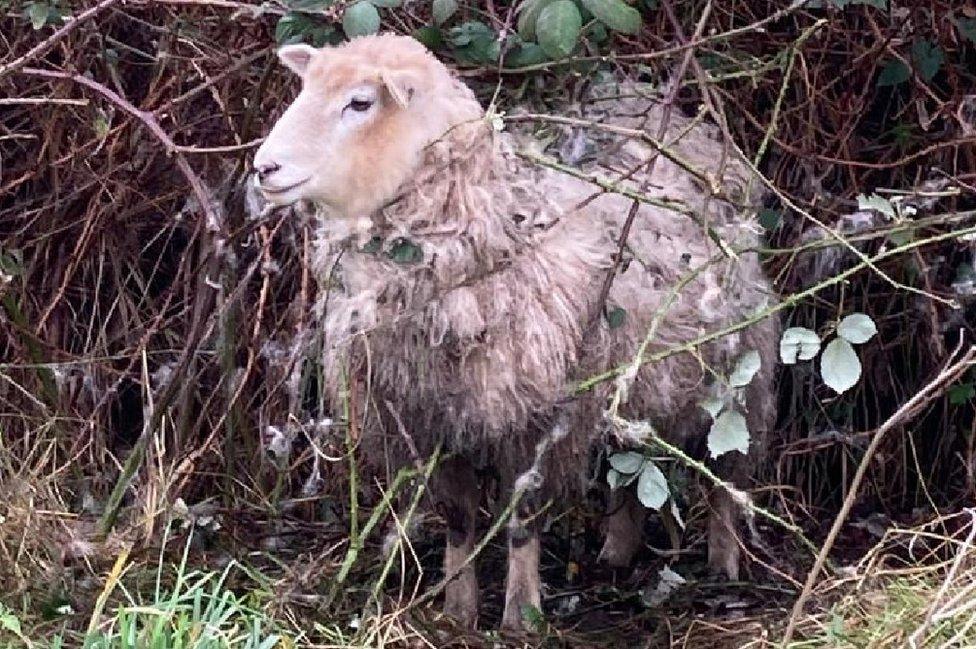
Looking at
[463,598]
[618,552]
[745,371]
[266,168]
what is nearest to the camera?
[745,371]

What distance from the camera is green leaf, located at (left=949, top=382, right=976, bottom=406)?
14.0 ft

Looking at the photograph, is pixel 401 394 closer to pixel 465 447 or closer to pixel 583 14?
pixel 465 447

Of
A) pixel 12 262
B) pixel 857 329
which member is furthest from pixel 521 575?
pixel 12 262

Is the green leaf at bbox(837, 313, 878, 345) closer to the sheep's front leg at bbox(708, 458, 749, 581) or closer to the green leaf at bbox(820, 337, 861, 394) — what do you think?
the green leaf at bbox(820, 337, 861, 394)

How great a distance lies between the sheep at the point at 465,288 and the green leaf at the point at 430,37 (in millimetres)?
241

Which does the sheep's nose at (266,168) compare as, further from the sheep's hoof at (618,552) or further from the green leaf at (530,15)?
the sheep's hoof at (618,552)

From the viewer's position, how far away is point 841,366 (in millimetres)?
2826

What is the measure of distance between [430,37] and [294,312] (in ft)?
3.89

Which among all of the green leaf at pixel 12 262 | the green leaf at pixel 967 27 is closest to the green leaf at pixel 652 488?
the green leaf at pixel 967 27

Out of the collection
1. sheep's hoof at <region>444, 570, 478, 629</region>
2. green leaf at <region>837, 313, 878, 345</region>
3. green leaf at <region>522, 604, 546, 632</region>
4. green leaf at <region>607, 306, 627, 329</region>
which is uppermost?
green leaf at <region>837, 313, 878, 345</region>

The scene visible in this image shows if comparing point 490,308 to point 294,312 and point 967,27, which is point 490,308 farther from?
point 967,27

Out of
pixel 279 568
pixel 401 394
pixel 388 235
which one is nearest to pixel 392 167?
pixel 388 235

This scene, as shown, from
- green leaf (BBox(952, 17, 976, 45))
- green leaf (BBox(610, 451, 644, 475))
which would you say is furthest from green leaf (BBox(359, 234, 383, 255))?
green leaf (BBox(952, 17, 976, 45))

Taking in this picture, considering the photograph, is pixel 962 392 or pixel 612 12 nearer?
pixel 612 12
